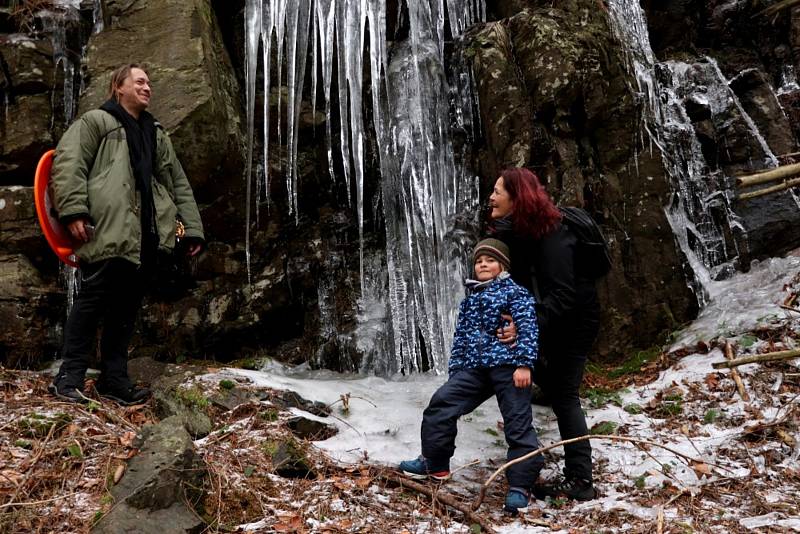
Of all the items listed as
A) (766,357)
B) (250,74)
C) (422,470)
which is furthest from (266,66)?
(766,357)

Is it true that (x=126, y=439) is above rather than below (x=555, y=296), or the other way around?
below

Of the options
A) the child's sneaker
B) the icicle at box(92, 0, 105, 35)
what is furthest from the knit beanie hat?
the icicle at box(92, 0, 105, 35)

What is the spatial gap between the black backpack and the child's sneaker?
1270 mm

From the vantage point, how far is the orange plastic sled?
3703mm

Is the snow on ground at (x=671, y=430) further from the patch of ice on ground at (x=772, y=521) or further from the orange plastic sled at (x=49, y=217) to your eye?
the orange plastic sled at (x=49, y=217)

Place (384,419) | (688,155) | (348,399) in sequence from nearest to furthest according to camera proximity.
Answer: (384,419) → (348,399) → (688,155)

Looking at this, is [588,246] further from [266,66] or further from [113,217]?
[266,66]

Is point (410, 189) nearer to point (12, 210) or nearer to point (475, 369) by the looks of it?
point (475, 369)

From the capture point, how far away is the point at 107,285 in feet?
12.4

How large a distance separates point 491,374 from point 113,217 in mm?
2374

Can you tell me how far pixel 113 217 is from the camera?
12.1 feet

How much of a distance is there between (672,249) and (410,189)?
8.12 feet

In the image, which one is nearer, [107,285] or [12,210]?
[107,285]

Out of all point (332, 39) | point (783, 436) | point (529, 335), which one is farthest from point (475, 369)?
point (332, 39)
